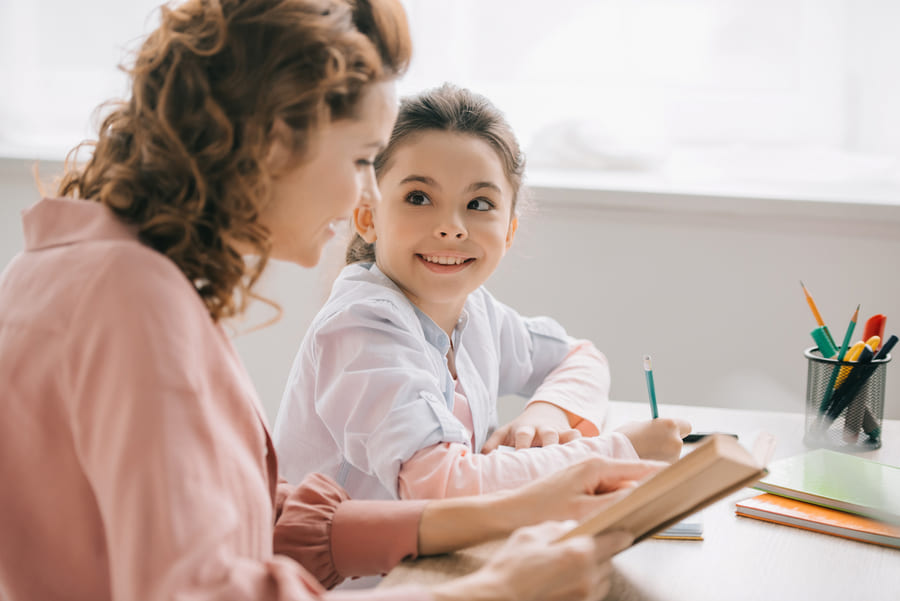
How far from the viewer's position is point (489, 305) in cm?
152

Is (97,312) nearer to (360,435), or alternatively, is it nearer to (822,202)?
(360,435)

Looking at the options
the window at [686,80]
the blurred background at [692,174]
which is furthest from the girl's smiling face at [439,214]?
the window at [686,80]

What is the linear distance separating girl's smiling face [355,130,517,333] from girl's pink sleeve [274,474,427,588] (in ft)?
1.33

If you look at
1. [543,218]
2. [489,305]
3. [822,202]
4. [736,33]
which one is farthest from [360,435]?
[736,33]

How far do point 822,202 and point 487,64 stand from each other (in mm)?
885

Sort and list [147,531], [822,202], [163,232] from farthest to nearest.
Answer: [822,202], [163,232], [147,531]

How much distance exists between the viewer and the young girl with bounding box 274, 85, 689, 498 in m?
1.03

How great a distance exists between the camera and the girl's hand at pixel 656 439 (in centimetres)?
111

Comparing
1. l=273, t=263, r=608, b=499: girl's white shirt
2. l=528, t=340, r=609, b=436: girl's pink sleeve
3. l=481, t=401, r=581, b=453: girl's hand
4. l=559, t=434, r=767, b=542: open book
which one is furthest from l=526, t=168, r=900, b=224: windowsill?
l=559, t=434, r=767, b=542: open book

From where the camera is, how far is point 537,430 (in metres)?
1.22

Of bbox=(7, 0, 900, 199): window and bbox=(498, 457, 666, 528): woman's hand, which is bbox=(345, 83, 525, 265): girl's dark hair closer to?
bbox=(498, 457, 666, 528): woman's hand

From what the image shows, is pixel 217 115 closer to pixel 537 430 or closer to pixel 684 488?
pixel 684 488

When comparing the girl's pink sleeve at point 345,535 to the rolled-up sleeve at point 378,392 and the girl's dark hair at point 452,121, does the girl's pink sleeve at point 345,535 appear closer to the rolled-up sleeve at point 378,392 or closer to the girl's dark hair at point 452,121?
the rolled-up sleeve at point 378,392

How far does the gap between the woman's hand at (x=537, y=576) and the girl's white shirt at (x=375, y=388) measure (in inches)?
13.5
